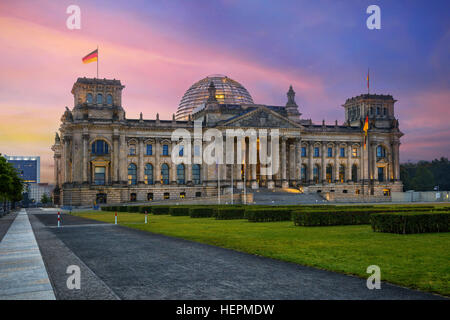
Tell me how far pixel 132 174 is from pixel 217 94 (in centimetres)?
3722

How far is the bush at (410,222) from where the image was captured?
87.7 ft

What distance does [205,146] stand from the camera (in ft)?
350

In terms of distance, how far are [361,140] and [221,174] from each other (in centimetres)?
4040

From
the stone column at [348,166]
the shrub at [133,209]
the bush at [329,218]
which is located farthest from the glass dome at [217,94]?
the bush at [329,218]

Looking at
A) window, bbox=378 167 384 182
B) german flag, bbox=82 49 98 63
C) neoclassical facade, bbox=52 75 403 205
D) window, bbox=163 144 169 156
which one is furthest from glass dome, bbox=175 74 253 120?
german flag, bbox=82 49 98 63

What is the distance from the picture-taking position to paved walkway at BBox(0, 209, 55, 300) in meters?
12.0

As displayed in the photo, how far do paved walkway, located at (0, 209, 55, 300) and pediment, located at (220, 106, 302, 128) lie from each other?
80793 millimetres

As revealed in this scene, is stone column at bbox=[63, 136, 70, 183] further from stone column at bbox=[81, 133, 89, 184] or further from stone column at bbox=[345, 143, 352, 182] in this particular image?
stone column at bbox=[345, 143, 352, 182]

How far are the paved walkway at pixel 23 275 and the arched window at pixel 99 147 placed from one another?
260 ft

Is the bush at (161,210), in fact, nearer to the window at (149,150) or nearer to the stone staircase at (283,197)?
the stone staircase at (283,197)

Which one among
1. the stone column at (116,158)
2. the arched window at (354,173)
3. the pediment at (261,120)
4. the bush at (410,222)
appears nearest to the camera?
the bush at (410,222)

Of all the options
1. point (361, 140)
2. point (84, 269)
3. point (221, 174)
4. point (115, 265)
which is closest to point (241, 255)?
point (115, 265)

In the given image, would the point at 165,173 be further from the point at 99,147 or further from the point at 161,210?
the point at 161,210

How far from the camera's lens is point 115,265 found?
16.8 metres
